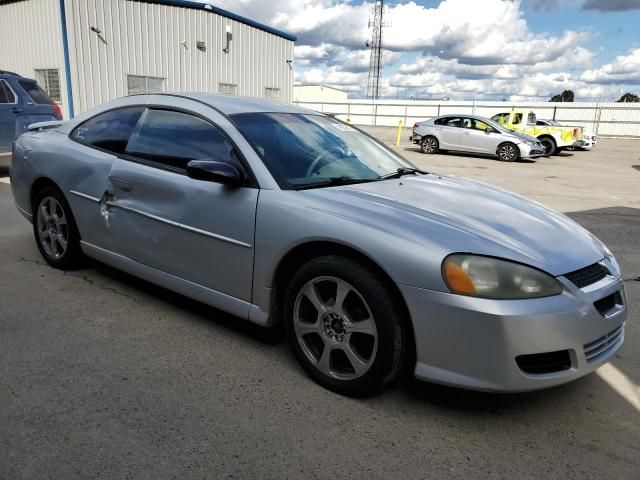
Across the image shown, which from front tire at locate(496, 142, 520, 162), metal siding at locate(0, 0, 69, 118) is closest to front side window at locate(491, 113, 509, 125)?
front tire at locate(496, 142, 520, 162)

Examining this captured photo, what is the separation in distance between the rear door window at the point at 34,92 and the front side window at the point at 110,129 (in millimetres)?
6596

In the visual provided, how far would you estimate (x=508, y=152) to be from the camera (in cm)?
1720

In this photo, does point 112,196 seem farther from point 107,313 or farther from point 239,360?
point 239,360

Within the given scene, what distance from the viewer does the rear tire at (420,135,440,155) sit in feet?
62.0

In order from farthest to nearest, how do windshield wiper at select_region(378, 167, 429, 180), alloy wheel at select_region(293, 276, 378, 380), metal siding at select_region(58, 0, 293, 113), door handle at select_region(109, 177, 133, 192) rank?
metal siding at select_region(58, 0, 293, 113), door handle at select_region(109, 177, 133, 192), windshield wiper at select_region(378, 167, 429, 180), alloy wheel at select_region(293, 276, 378, 380)

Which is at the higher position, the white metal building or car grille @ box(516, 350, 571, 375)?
the white metal building

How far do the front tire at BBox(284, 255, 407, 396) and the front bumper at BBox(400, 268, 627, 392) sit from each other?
0.41 ft

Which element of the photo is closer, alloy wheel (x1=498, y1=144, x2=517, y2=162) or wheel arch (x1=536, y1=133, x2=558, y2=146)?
alloy wheel (x1=498, y1=144, x2=517, y2=162)

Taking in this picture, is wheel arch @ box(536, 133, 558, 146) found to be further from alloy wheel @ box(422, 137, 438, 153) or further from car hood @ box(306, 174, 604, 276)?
car hood @ box(306, 174, 604, 276)

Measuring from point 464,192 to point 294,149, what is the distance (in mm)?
1054

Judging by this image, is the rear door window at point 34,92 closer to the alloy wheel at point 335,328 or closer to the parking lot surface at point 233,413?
the parking lot surface at point 233,413

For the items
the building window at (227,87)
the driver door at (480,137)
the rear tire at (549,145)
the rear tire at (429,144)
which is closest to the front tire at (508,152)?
the driver door at (480,137)

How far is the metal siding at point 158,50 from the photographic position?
1559 centimetres

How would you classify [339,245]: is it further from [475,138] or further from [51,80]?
[51,80]
